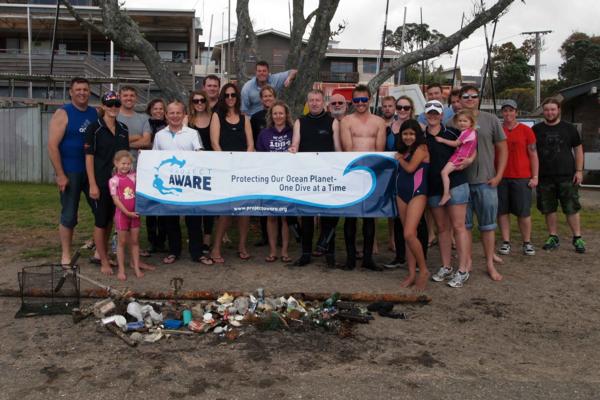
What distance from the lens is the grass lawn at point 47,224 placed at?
811cm

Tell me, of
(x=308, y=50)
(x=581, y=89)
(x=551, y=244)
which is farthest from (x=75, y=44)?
(x=551, y=244)

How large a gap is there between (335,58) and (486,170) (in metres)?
48.5

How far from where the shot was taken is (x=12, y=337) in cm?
452

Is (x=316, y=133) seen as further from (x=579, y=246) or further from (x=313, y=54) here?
(x=579, y=246)

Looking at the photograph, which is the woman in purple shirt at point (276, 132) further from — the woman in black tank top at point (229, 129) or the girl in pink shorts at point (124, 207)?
the girl in pink shorts at point (124, 207)

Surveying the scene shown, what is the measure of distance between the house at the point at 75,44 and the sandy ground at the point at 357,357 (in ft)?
81.6

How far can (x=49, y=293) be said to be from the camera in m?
5.41

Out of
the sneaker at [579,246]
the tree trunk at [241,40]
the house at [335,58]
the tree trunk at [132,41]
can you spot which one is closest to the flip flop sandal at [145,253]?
the tree trunk at [132,41]

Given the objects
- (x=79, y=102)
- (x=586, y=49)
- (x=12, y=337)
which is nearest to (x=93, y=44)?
(x=79, y=102)

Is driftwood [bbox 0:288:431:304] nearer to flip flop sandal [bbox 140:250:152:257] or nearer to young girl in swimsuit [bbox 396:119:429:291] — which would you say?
young girl in swimsuit [bbox 396:119:429:291]

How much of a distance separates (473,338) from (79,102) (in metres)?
4.88

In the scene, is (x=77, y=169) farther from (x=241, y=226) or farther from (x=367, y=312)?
(x=367, y=312)

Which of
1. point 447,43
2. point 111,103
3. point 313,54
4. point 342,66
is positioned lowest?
point 111,103

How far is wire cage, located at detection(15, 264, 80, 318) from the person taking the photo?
511cm
